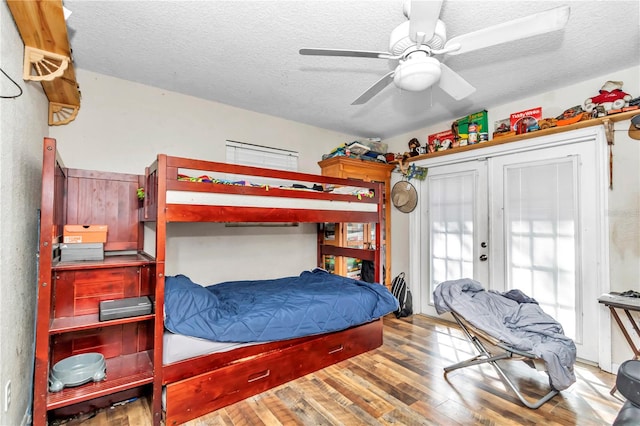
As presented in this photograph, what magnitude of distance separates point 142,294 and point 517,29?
268 cm

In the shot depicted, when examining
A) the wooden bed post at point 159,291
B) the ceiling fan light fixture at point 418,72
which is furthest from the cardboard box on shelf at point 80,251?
the ceiling fan light fixture at point 418,72

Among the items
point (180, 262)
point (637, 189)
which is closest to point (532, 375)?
point (637, 189)

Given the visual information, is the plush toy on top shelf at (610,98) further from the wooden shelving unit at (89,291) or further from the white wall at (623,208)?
the wooden shelving unit at (89,291)

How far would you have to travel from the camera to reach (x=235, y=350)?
199 centimetres

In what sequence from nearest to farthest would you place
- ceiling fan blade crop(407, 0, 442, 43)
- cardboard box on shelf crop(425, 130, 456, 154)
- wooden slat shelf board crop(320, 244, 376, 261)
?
ceiling fan blade crop(407, 0, 442, 43) < wooden slat shelf board crop(320, 244, 376, 261) < cardboard box on shelf crop(425, 130, 456, 154)

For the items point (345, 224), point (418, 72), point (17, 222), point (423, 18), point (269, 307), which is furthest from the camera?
point (345, 224)

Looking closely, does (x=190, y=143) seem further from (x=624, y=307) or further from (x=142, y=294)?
(x=624, y=307)

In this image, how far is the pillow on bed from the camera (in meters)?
1.82

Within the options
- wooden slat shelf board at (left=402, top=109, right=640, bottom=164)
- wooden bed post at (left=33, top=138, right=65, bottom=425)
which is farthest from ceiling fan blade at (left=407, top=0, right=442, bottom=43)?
wooden slat shelf board at (left=402, top=109, right=640, bottom=164)

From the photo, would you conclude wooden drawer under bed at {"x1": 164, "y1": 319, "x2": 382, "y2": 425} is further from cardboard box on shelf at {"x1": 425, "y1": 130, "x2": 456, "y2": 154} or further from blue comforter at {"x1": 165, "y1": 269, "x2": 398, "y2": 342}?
cardboard box on shelf at {"x1": 425, "y1": 130, "x2": 456, "y2": 154}

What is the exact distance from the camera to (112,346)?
203cm

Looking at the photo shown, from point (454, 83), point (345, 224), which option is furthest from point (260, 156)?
point (454, 83)

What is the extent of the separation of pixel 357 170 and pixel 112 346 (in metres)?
2.98

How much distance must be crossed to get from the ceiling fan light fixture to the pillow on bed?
6.09 ft
